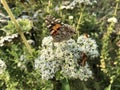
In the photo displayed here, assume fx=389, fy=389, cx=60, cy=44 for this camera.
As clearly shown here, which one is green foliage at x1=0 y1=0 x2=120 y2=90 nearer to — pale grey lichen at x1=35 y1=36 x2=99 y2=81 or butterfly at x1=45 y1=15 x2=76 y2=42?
pale grey lichen at x1=35 y1=36 x2=99 y2=81

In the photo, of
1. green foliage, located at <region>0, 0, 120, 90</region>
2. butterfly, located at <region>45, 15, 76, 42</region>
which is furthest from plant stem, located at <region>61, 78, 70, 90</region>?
butterfly, located at <region>45, 15, 76, 42</region>

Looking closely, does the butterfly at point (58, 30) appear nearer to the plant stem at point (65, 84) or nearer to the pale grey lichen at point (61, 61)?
the pale grey lichen at point (61, 61)

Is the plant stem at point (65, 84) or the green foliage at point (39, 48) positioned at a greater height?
the green foliage at point (39, 48)

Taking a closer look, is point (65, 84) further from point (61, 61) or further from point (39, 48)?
point (39, 48)

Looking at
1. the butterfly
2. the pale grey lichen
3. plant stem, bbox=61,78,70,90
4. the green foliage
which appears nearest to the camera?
the butterfly

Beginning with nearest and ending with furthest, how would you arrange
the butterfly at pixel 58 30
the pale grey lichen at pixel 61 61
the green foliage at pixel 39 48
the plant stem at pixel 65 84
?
the butterfly at pixel 58 30 → the pale grey lichen at pixel 61 61 → the plant stem at pixel 65 84 → the green foliage at pixel 39 48

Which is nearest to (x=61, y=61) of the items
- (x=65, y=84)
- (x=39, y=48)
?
(x=65, y=84)

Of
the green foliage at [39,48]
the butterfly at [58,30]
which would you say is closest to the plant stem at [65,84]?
the green foliage at [39,48]

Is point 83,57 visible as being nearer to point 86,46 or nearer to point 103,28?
point 86,46
